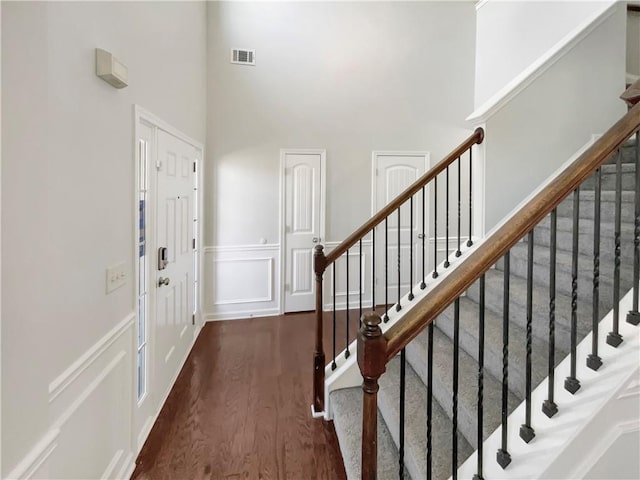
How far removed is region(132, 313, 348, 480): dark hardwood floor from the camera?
1.77 meters

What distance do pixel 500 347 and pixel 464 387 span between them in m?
0.26

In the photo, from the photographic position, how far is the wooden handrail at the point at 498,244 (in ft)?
2.99

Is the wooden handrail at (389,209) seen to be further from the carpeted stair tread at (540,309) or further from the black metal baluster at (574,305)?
the black metal baluster at (574,305)

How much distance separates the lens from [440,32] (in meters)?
4.29

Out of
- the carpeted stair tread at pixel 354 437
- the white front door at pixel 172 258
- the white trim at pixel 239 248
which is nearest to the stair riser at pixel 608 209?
the carpeted stair tread at pixel 354 437

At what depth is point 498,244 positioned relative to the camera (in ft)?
3.13

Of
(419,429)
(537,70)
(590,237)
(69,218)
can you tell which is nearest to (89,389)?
(69,218)

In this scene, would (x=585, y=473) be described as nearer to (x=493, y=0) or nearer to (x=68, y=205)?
(x=68, y=205)

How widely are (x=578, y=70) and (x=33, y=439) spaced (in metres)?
3.41

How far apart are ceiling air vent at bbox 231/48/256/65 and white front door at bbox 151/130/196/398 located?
145cm

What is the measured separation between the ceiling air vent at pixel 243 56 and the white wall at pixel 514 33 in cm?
298

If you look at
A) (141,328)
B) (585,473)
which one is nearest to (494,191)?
(585,473)

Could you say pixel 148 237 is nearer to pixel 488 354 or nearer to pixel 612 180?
pixel 488 354

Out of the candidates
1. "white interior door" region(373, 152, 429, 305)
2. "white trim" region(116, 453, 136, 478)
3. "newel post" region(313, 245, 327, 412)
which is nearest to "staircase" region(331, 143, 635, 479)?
"newel post" region(313, 245, 327, 412)
